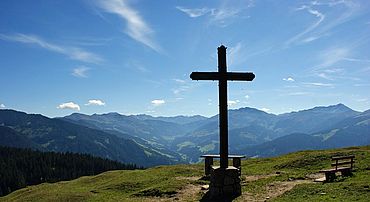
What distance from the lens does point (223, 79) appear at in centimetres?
2300

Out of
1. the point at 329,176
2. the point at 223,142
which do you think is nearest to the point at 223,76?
the point at 223,142

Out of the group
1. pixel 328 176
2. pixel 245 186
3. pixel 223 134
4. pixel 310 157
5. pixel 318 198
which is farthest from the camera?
pixel 310 157

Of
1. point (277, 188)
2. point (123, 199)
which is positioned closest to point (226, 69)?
point (277, 188)

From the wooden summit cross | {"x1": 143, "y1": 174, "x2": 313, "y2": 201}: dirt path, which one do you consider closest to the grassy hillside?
{"x1": 143, "y1": 174, "x2": 313, "y2": 201}: dirt path

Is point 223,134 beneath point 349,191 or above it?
above

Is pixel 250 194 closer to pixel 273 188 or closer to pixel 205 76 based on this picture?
pixel 273 188

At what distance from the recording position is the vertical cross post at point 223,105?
73.8ft

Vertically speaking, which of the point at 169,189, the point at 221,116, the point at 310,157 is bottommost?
the point at 169,189

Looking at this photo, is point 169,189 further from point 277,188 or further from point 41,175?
point 41,175

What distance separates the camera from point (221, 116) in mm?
22797

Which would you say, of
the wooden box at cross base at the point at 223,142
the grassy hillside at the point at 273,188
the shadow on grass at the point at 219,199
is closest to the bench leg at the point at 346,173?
the grassy hillside at the point at 273,188

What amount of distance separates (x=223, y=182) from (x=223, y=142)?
2.65 meters

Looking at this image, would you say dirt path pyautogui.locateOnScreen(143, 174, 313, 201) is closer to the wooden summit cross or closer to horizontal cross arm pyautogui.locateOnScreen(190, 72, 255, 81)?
the wooden summit cross

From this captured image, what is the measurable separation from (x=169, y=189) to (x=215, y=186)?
6977 mm
